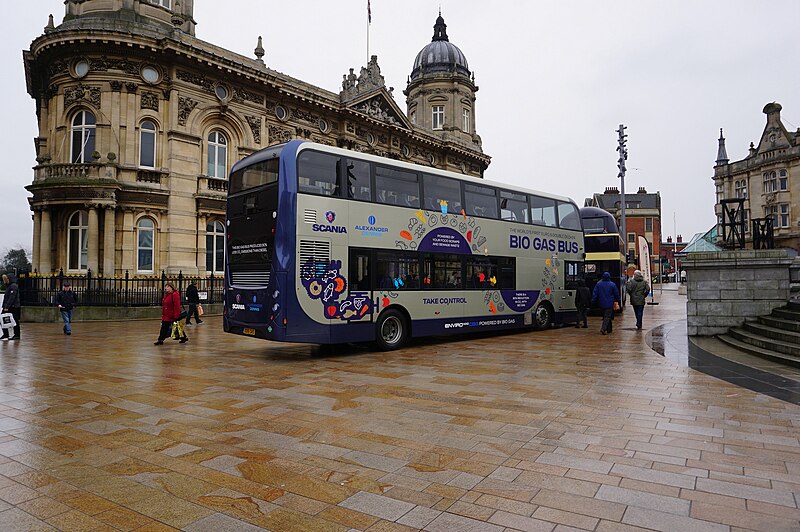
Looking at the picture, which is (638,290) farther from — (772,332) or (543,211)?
(772,332)

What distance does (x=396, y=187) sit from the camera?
41.6 ft

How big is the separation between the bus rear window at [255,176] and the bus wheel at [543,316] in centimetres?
970

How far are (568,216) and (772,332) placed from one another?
26.9 feet

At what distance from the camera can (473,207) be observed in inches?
575

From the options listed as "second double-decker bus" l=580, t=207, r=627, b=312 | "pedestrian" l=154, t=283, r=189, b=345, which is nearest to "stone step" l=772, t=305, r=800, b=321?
"second double-decker bus" l=580, t=207, r=627, b=312

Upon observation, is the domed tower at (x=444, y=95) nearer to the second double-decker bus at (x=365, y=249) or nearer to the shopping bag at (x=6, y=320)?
the second double-decker bus at (x=365, y=249)

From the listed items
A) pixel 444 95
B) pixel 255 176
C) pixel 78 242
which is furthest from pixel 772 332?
pixel 444 95

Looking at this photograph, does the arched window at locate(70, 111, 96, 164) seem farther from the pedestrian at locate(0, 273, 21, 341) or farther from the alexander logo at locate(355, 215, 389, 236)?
the alexander logo at locate(355, 215, 389, 236)

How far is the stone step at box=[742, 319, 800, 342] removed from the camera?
10.0 meters

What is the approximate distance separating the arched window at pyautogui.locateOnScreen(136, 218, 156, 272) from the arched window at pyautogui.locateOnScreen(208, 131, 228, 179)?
4201 mm

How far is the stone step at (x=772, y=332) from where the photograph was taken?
32.8ft

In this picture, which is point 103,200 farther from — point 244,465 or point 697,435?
point 697,435

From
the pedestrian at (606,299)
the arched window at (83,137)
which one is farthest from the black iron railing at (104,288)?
the pedestrian at (606,299)

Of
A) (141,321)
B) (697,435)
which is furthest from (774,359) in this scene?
(141,321)
